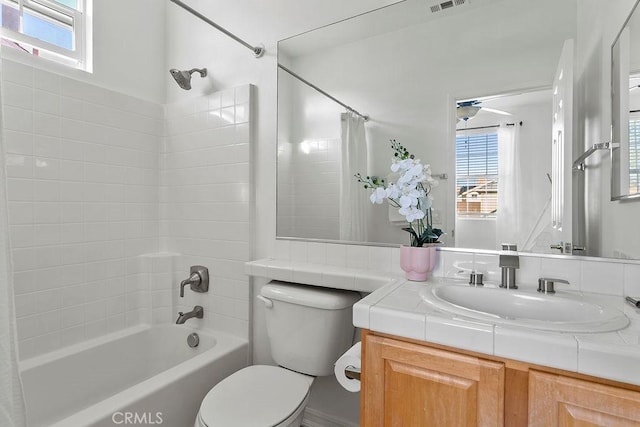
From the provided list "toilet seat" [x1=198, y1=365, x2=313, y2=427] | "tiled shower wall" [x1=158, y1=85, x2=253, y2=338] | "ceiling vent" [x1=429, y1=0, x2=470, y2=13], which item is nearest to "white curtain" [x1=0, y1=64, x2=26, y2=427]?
"toilet seat" [x1=198, y1=365, x2=313, y2=427]

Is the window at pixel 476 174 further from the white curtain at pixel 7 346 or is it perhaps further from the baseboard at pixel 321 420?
the white curtain at pixel 7 346

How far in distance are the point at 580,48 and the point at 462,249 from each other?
812 mm

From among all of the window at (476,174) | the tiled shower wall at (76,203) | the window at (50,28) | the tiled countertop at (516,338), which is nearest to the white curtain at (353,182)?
the window at (476,174)

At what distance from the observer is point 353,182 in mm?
1624

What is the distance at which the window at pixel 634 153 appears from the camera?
1.00m

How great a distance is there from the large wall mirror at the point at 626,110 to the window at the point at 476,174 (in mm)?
346

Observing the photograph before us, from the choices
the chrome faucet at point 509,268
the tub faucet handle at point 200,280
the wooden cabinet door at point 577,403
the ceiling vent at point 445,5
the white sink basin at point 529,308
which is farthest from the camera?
the tub faucet handle at point 200,280

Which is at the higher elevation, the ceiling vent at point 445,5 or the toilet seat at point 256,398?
the ceiling vent at point 445,5

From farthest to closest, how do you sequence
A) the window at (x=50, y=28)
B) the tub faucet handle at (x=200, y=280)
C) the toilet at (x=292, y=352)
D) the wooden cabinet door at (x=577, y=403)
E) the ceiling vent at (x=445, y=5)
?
the tub faucet handle at (x=200, y=280) < the window at (x=50, y=28) < the ceiling vent at (x=445, y=5) < the toilet at (x=292, y=352) < the wooden cabinet door at (x=577, y=403)

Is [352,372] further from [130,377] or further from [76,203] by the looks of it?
[76,203]

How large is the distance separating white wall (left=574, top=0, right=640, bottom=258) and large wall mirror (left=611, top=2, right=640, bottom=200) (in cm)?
2

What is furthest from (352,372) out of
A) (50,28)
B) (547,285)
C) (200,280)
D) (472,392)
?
(50,28)

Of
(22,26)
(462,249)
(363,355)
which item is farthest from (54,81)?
(462,249)

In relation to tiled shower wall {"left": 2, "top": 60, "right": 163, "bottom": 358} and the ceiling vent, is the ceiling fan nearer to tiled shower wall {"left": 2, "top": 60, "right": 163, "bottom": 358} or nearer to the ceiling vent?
the ceiling vent
